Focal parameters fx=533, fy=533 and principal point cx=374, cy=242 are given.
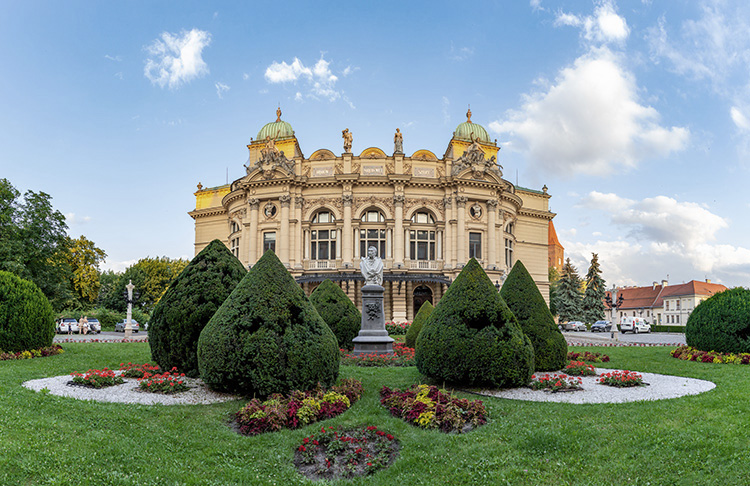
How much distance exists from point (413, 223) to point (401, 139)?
25.9 ft

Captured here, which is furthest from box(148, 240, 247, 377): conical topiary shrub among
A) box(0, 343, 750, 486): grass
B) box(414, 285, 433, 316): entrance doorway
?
box(414, 285, 433, 316): entrance doorway

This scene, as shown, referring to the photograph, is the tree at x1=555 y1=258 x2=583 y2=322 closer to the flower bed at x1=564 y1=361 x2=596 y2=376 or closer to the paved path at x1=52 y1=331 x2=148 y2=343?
the paved path at x1=52 y1=331 x2=148 y2=343

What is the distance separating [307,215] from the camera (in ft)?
157

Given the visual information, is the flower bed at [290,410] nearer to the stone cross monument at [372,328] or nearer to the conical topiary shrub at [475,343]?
the conical topiary shrub at [475,343]

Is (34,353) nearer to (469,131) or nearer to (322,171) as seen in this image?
(322,171)

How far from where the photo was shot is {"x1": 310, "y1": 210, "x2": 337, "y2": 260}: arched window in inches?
1880

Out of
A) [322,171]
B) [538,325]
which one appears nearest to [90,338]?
[322,171]

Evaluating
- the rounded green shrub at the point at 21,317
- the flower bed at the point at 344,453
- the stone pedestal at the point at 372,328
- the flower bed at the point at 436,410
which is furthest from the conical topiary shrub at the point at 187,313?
the stone pedestal at the point at 372,328

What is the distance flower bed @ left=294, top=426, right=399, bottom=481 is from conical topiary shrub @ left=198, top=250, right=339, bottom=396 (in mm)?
1845

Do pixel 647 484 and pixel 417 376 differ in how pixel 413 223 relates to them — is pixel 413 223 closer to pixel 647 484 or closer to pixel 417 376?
pixel 417 376

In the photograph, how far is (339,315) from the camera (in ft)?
72.2

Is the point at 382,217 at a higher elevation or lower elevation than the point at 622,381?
higher

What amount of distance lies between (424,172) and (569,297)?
28.1m

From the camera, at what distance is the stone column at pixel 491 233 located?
47625 mm
